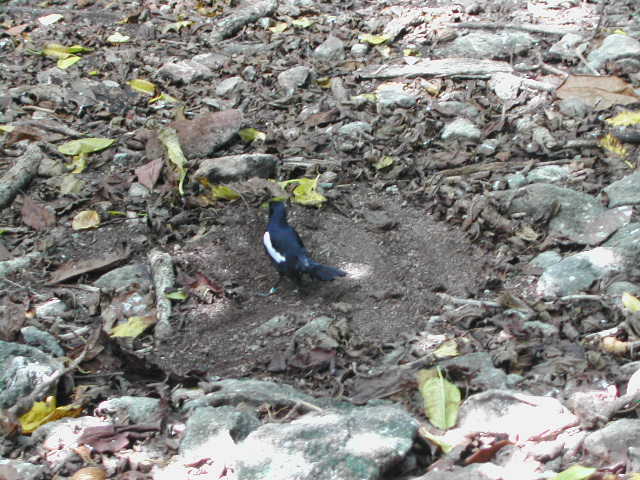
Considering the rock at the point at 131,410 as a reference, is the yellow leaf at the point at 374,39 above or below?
below

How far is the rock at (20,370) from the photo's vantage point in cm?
309

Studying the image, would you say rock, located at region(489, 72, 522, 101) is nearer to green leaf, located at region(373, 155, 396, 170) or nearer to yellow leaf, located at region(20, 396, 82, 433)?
green leaf, located at region(373, 155, 396, 170)

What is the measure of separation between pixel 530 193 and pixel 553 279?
755 millimetres

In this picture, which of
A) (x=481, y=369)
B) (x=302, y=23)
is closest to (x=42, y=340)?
(x=481, y=369)

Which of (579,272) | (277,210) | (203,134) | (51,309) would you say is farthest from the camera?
(203,134)

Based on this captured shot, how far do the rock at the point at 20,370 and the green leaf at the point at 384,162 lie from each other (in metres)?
2.42

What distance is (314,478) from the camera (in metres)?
2.41

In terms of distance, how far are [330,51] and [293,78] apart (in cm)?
57

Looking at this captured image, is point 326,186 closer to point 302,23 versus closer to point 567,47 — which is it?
point 567,47

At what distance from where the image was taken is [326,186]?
16.0ft

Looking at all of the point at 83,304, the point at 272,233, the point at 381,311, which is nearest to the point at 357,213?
the point at 272,233

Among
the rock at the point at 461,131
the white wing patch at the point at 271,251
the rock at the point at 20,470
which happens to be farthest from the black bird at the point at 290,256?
the rock at the point at 20,470

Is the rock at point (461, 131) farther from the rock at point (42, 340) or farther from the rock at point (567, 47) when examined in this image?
the rock at point (42, 340)

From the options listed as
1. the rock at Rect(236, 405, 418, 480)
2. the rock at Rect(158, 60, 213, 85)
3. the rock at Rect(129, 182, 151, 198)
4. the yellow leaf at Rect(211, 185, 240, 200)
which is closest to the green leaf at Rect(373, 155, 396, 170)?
the yellow leaf at Rect(211, 185, 240, 200)
